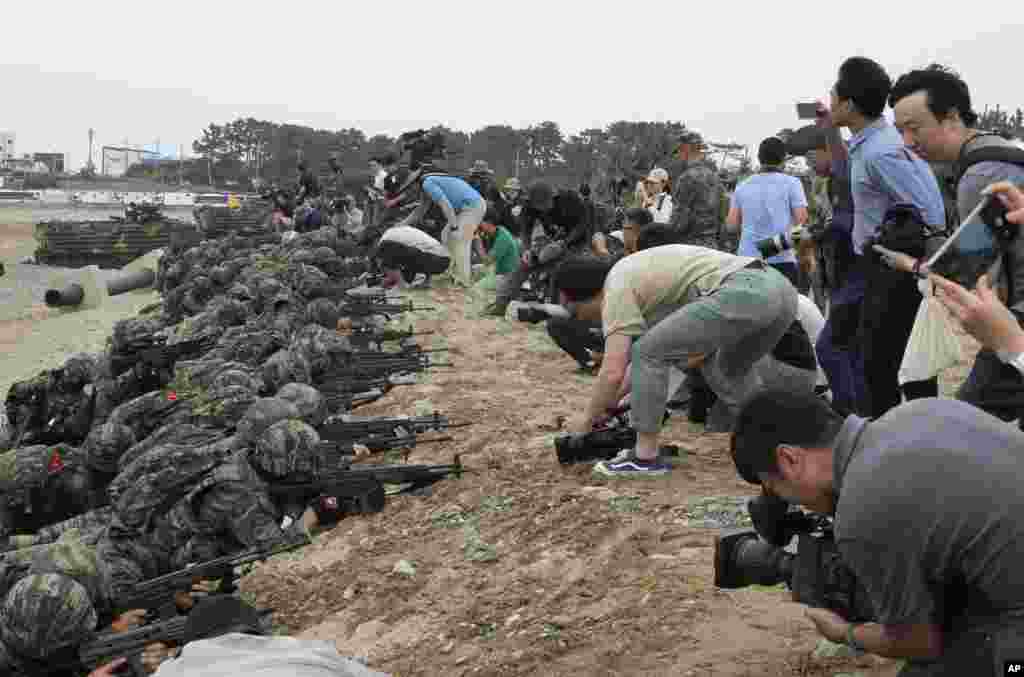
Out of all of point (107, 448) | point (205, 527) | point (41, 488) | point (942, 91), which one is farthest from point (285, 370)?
point (942, 91)

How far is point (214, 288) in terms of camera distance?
606 inches

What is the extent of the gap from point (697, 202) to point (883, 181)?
391 centimetres

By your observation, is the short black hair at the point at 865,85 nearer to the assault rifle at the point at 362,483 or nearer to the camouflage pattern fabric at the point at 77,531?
the assault rifle at the point at 362,483

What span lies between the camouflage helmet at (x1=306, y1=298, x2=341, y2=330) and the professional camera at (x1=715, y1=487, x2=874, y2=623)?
8.39 m

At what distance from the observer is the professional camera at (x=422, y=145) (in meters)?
14.1

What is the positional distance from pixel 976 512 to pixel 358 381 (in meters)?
7.33

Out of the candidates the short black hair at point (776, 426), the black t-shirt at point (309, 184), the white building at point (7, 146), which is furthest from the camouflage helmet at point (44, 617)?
the white building at point (7, 146)

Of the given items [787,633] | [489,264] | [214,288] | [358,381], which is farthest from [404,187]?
[787,633]

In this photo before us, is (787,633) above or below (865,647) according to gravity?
below

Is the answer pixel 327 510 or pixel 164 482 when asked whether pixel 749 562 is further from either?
pixel 164 482

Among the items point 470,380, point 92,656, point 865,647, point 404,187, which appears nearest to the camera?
point 865,647

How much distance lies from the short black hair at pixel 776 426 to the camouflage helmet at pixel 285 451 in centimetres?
345

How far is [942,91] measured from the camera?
362 centimetres

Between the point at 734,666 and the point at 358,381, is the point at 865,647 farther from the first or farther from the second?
the point at 358,381
